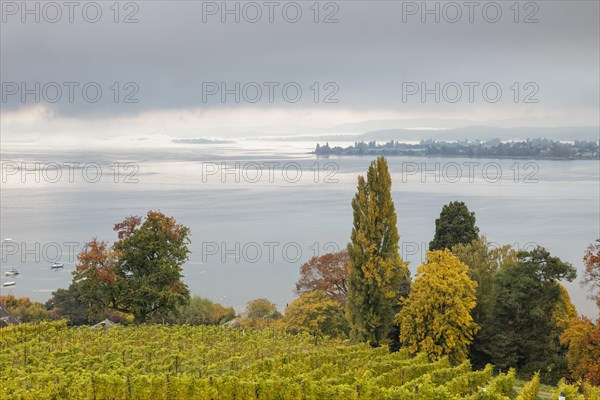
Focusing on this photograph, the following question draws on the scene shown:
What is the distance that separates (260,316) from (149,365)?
81.1ft

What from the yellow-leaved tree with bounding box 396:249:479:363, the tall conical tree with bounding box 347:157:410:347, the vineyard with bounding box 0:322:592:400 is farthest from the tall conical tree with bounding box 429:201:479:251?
the vineyard with bounding box 0:322:592:400

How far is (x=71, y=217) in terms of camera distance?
9950 cm

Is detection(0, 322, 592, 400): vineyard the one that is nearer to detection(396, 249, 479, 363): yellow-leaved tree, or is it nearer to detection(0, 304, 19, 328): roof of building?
detection(396, 249, 479, 363): yellow-leaved tree

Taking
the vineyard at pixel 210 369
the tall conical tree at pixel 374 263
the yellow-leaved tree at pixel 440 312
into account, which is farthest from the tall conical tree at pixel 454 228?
the vineyard at pixel 210 369

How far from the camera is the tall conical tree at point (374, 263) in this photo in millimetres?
25750

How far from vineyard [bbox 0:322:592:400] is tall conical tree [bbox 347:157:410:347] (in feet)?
11.8

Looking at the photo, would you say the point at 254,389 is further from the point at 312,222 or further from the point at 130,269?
the point at 312,222

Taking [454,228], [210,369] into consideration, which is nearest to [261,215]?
[454,228]

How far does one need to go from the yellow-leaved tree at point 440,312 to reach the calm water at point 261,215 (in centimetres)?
2635

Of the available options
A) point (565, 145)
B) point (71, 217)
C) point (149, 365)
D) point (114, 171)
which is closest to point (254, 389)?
point (149, 365)

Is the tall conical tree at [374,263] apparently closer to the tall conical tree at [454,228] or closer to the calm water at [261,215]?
the tall conical tree at [454,228]

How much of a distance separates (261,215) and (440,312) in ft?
250

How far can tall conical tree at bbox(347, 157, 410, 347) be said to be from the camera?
2575 centimetres

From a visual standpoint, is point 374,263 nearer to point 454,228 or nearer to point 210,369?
point 454,228
